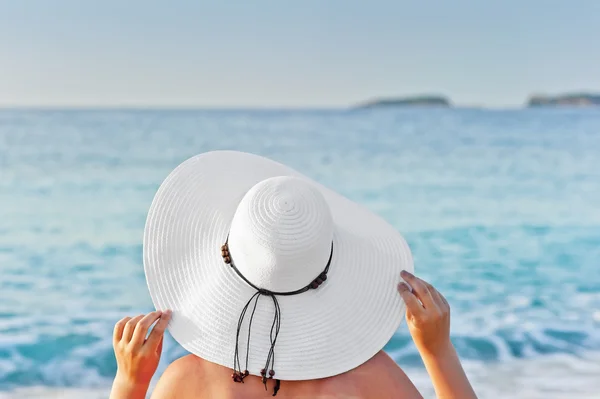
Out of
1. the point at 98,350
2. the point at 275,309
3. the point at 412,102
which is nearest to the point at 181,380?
the point at 275,309

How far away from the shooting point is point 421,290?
1.27m

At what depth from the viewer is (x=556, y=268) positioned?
614 cm

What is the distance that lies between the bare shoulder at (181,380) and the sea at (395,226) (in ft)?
0.85

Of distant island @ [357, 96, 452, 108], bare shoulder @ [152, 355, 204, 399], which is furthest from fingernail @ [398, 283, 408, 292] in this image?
distant island @ [357, 96, 452, 108]

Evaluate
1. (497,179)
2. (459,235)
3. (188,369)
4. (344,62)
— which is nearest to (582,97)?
(344,62)

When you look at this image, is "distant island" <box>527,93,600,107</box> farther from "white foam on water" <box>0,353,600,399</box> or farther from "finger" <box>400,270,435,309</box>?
"finger" <box>400,270,435,309</box>

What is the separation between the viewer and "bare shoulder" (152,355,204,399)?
1237 mm

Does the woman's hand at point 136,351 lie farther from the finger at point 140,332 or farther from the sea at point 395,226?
the sea at point 395,226

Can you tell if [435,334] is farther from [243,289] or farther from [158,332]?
[158,332]

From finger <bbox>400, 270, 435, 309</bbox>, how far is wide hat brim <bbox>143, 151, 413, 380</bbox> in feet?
0.09

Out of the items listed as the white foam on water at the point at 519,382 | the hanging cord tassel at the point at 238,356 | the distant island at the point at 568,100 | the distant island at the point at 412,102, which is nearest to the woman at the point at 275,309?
the hanging cord tassel at the point at 238,356

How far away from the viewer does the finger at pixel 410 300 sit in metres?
1.25

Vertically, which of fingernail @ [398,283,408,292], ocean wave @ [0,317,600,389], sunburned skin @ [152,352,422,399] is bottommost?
ocean wave @ [0,317,600,389]

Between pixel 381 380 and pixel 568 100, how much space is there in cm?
1791
